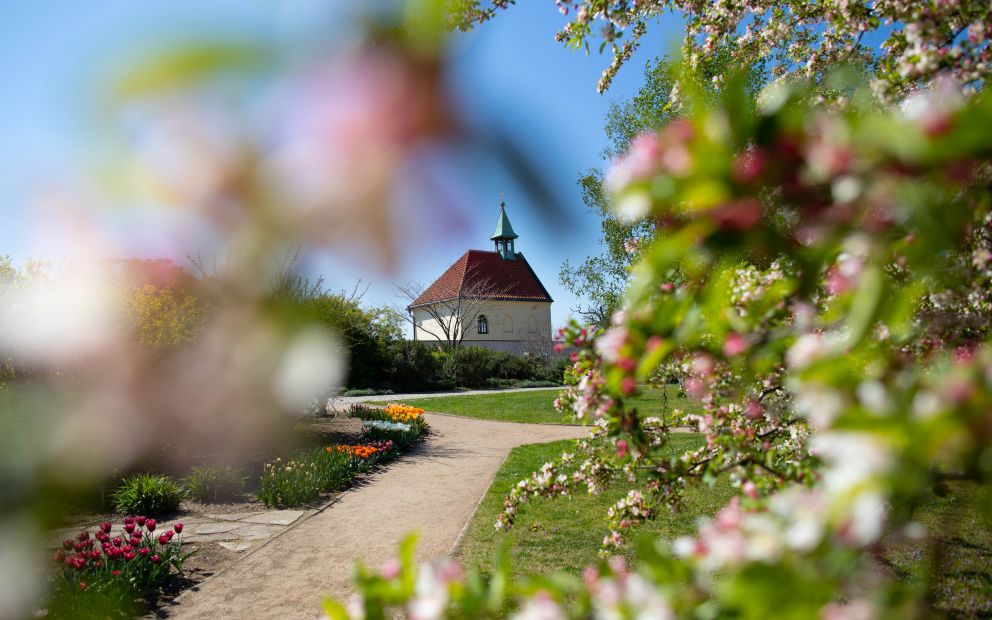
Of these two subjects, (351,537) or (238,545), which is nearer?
(238,545)

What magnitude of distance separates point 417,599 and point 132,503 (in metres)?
5.67

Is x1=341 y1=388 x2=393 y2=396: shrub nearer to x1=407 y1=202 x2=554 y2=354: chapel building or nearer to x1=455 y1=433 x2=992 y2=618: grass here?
x1=407 y1=202 x2=554 y2=354: chapel building

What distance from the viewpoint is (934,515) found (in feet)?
16.2

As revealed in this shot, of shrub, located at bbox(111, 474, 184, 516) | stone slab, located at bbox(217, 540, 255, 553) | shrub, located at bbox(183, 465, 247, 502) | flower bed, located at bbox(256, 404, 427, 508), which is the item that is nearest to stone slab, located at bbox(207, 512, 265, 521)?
flower bed, located at bbox(256, 404, 427, 508)

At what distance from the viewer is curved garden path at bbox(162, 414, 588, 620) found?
3613 millimetres

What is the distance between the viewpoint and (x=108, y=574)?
11.2 ft

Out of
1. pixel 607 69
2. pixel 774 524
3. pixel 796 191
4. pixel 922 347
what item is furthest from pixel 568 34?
pixel 774 524

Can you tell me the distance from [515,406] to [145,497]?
34.3ft

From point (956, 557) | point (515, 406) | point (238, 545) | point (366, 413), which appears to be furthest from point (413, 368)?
point (956, 557)

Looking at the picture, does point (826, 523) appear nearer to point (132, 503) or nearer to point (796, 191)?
point (796, 191)

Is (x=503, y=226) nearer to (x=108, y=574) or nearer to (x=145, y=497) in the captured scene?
(x=108, y=574)

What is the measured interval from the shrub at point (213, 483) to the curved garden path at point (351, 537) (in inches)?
45.3

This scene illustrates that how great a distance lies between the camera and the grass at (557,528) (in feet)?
14.1

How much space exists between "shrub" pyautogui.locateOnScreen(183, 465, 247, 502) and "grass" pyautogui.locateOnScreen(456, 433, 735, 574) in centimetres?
264
